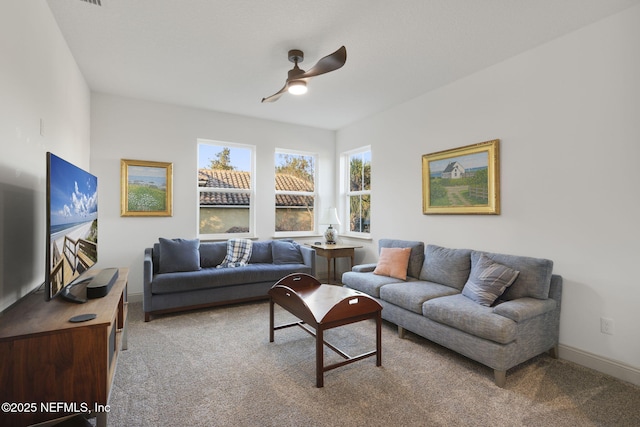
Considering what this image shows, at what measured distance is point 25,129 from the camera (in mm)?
1906

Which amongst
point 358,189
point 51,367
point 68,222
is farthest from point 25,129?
point 358,189

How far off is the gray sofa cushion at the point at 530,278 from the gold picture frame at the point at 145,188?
161 inches

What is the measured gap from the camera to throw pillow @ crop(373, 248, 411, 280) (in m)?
3.54

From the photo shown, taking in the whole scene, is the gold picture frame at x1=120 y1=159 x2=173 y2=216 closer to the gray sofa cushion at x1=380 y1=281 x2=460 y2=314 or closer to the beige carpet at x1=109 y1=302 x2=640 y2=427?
the beige carpet at x1=109 y1=302 x2=640 y2=427

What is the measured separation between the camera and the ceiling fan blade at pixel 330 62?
231 cm

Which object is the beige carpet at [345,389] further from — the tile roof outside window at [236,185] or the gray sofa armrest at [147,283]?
the tile roof outside window at [236,185]

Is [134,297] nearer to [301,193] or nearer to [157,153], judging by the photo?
[157,153]

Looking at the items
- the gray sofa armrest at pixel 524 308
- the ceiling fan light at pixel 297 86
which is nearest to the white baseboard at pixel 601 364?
the gray sofa armrest at pixel 524 308

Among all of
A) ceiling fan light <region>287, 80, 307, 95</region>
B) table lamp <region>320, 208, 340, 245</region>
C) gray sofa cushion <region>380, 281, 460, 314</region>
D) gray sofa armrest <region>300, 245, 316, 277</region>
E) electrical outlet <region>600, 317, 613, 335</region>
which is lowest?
electrical outlet <region>600, 317, 613, 335</region>

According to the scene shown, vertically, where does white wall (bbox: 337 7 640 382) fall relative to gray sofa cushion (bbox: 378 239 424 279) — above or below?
above

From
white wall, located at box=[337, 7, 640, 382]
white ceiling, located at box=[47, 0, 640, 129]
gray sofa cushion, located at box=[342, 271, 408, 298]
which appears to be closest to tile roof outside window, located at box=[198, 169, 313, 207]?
white ceiling, located at box=[47, 0, 640, 129]

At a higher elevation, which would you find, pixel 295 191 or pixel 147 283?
pixel 295 191

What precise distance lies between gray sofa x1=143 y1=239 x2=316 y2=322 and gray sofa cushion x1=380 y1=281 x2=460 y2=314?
4.87 feet

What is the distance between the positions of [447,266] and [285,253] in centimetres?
224
